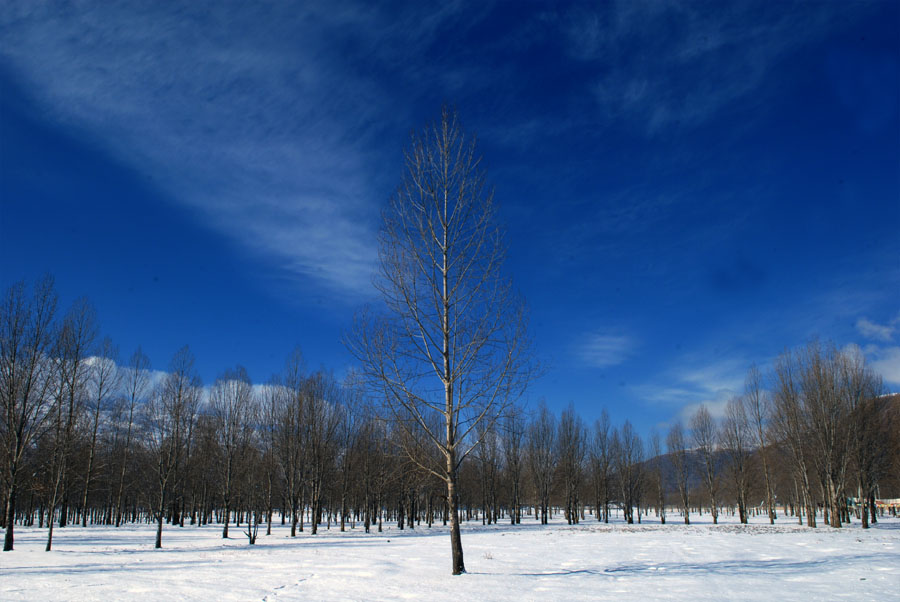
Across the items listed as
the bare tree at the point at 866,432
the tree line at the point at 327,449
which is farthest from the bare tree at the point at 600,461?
the bare tree at the point at 866,432

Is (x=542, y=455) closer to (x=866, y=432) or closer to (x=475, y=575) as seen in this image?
(x=866, y=432)

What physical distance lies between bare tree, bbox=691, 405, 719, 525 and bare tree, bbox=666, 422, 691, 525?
7.36 ft

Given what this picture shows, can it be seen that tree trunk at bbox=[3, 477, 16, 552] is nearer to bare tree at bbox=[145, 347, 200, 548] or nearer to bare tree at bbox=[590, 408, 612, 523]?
bare tree at bbox=[145, 347, 200, 548]

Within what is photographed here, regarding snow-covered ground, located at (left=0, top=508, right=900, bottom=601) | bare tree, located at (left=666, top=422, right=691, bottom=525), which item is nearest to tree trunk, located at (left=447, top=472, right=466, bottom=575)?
snow-covered ground, located at (left=0, top=508, right=900, bottom=601)

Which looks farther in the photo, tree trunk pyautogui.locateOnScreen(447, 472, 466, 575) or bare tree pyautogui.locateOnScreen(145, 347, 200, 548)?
bare tree pyautogui.locateOnScreen(145, 347, 200, 548)

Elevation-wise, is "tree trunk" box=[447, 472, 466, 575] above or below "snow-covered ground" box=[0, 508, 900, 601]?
above

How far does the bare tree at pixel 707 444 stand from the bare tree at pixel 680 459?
7.36 feet

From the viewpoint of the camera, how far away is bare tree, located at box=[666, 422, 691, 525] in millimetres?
58500

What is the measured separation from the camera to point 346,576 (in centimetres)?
1336

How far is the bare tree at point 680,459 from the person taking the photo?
58500 millimetres

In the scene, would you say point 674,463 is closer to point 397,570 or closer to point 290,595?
point 397,570

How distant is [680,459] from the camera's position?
62719 millimetres

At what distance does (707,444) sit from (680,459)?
15.5 ft

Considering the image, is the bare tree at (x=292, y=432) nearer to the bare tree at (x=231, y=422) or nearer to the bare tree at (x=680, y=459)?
the bare tree at (x=231, y=422)
